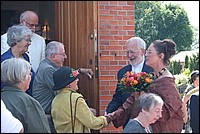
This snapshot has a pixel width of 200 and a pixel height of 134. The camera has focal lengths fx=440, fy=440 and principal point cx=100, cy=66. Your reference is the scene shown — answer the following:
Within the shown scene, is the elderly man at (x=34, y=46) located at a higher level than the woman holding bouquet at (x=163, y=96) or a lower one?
higher

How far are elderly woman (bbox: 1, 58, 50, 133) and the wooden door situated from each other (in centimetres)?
222

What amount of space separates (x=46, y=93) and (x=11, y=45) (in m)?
0.70

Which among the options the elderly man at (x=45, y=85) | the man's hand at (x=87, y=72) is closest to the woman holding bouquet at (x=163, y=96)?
the elderly man at (x=45, y=85)

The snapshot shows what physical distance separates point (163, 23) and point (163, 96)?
2836mm

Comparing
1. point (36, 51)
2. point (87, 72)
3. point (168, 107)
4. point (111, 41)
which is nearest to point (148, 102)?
point (168, 107)

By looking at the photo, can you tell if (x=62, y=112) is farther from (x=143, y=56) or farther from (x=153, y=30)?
(x=153, y=30)

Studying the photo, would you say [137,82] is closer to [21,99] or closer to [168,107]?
[168,107]

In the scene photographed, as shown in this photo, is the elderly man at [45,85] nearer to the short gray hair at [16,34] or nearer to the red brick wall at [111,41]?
the short gray hair at [16,34]

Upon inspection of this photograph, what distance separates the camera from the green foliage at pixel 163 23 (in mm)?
6598

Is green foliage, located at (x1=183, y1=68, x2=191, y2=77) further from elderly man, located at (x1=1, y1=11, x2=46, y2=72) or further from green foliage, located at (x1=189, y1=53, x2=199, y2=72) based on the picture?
elderly man, located at (x1=1, y1=11, x2=46, y2=72)

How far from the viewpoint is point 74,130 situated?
427 cm

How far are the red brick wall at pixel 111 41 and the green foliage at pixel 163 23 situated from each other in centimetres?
21

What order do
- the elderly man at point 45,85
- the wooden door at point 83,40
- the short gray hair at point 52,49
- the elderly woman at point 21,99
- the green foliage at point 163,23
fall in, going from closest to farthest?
the elderly woman at point 21,99
the elderly man at point 45,85
the short gray hair at point 52,49
the wooden door at point 83,40
the green foliage at point 163,23

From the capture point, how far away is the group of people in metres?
3.82
